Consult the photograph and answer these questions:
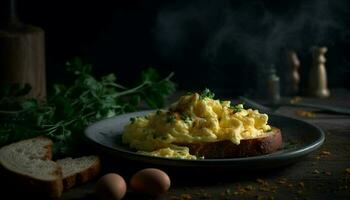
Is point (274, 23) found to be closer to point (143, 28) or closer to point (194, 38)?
point (194, 38)

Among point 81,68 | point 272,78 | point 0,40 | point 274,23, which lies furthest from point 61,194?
point 274,23

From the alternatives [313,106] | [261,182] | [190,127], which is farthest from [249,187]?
[313,106]

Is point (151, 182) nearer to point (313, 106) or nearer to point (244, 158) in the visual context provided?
point (244, 158)

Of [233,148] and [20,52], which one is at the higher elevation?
[20,52]

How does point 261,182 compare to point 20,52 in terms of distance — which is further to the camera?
point 20,52

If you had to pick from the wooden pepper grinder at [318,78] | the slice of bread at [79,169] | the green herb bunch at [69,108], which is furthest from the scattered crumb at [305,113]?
the slice of bread at [79,169]

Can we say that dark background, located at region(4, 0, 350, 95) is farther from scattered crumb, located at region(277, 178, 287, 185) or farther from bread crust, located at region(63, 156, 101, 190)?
bread crust, located at region(63, 156, 101, 190)

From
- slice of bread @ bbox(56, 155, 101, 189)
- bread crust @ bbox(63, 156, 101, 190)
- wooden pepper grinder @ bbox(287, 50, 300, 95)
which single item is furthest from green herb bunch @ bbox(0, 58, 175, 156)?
wooden pepper grinder @ bbox(287, 50, 300, 95)
